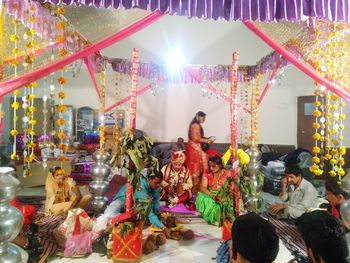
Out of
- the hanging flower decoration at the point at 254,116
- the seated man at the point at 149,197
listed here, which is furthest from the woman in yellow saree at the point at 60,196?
the hanging flower decoration at the point at 254,116

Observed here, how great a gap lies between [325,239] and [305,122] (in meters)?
6.95

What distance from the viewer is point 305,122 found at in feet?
26.4

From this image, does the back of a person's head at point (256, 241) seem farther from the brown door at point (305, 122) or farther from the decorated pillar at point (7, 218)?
the brown door at point (305, 122)

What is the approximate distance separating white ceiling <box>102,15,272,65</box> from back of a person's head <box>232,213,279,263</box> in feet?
23.7

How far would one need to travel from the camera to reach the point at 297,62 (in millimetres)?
2957

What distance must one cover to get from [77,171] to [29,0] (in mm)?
4916

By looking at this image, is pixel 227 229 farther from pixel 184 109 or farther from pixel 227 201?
pixel 184 109

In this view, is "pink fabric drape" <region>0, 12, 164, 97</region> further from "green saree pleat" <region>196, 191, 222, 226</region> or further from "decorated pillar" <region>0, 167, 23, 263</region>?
"green saree pleat" <region>196, 191, 222, 226</region>

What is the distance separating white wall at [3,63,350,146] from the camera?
8.29 metres

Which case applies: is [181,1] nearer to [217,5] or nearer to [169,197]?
[217,5]

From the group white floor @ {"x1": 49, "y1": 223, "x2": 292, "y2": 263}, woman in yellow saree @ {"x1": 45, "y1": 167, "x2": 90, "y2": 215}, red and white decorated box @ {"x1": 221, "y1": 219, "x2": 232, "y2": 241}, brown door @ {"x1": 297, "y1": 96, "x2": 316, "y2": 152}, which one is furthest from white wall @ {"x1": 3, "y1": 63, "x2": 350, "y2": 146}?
red and white decorated box @ {"x1": 221, "y1": 219, "x2": 232, "y2": 241}

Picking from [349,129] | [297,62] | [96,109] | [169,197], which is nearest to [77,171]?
[96,109]

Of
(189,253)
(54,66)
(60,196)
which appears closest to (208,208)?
(189,253)

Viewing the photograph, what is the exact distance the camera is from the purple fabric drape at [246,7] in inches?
86.9
